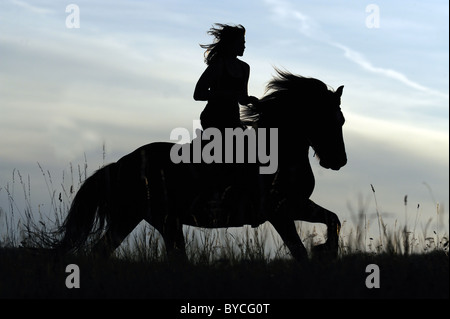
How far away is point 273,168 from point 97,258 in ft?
8.03

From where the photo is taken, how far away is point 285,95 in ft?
29.8

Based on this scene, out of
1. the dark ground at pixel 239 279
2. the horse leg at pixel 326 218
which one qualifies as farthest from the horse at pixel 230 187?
the dark ground at pixel 239 279

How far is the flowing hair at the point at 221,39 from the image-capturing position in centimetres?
897

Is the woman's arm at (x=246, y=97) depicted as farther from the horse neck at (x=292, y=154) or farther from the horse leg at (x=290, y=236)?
the horse leg at (x=290, y=236)

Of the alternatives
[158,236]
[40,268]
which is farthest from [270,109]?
[40,268]

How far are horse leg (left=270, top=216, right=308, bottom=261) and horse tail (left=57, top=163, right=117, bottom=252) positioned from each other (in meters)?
2.27

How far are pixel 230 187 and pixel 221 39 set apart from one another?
189 cm

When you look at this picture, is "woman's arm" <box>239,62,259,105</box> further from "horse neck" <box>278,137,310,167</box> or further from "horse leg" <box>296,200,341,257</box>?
"horse leg" <box>296,200,341,257</box>

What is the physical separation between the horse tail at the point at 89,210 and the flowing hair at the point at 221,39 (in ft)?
6.44

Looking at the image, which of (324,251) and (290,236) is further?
(290,236)

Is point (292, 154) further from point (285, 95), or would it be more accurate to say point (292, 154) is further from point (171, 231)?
point (171, 231)

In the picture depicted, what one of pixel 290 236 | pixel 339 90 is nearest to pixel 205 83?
pixel 339 90

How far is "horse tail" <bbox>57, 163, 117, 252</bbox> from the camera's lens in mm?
9211
